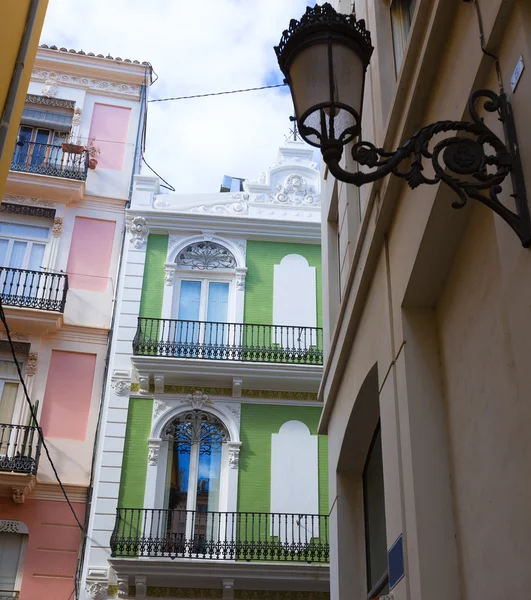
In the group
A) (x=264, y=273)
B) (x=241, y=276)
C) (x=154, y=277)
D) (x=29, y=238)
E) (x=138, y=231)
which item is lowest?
→ (x=154, y=277)

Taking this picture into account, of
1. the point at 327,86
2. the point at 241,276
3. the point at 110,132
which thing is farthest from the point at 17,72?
the point at 110,132

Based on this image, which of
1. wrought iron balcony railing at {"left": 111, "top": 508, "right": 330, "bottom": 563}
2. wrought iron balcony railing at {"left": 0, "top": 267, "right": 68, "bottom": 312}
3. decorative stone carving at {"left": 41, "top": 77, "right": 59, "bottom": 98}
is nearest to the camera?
wrought iron balcony railing at {"left": 111, "top": 508, "right": 330, "bottom": 563}

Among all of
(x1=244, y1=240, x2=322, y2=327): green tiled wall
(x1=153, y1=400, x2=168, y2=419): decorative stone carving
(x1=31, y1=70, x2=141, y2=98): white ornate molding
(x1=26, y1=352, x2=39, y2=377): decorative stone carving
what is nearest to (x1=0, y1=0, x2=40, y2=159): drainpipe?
(x1=153, y1=400, x2=168, y2=419): decorative stone carving

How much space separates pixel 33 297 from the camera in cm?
1792

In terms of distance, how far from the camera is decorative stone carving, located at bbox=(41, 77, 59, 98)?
68.5 ft

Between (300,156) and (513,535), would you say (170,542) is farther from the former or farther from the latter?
(513,535)

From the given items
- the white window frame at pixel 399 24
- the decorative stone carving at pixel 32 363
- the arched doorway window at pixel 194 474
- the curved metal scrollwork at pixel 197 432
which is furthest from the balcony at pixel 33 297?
the white window frame at pixel 399 24

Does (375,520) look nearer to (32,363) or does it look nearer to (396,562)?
(396,562)

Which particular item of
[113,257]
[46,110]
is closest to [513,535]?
[113,257]

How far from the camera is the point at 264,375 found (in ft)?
56.7

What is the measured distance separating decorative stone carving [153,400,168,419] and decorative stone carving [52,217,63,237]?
486 centimetres

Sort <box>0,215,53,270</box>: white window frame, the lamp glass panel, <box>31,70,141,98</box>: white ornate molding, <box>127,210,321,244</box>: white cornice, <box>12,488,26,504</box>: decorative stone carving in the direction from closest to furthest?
the lamp glass panel, <box>12,488,26,504</box>: decorative stone carving, <box>0,215,53,270</box>: white window frame, <box>127,210,321,244</box>: white cornice, <box>31,70,141,98</box>: white ornate molding

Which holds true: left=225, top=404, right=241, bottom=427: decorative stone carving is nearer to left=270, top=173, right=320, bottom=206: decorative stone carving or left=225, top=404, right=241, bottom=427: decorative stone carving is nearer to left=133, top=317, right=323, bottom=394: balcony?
left=133, top=317, right=323, bottom=394: balcony

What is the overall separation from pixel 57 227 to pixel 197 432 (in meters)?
5.97
